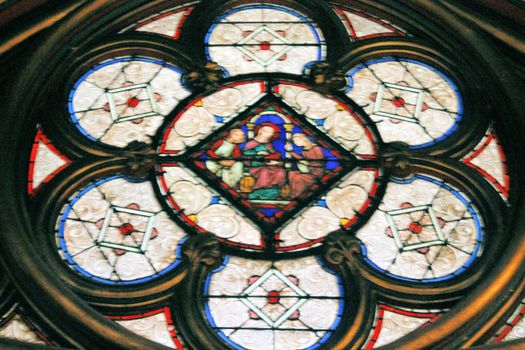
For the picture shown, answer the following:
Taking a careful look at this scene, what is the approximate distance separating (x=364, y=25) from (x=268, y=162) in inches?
65.6

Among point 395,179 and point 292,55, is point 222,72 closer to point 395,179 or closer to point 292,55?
point 292,55

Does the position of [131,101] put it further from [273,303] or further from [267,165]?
[273,303]

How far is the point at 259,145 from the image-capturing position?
1061 centimetres

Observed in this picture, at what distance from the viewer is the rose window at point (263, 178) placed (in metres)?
9.44

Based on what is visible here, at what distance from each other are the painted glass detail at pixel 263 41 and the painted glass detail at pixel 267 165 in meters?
0.23

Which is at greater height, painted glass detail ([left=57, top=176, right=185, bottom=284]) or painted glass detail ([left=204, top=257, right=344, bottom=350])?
painted glass detail ([left=57, top=176, right=185, bottom=284])

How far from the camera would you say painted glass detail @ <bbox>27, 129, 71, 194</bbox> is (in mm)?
10148

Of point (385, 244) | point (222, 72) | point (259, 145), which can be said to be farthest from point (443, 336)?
point (222, 72)

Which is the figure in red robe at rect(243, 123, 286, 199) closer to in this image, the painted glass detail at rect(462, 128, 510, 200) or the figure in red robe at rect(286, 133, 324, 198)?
the figure in red robe at rect(286, 133, 324, 198)

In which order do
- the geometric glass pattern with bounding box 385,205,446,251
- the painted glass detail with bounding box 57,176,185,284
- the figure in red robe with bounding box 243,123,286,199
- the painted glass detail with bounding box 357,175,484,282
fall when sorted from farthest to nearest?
the figure in red robe with bounding box 243,123,286,199, the geometric glass pattern with bounding box 385,205,446,251, the painted glass detail with bounding box 357,175,484,282, the painted glass detail with bounding box 57,176,185,284

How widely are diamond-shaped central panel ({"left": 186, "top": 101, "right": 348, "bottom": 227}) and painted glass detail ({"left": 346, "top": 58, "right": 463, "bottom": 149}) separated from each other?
20.5 inches

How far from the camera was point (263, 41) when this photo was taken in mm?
11383

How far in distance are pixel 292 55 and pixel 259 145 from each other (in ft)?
3.33

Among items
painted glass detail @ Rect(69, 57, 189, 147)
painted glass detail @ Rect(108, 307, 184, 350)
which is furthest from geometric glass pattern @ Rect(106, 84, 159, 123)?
painted glass detail @ Rect(108, 307, 184, 350)
